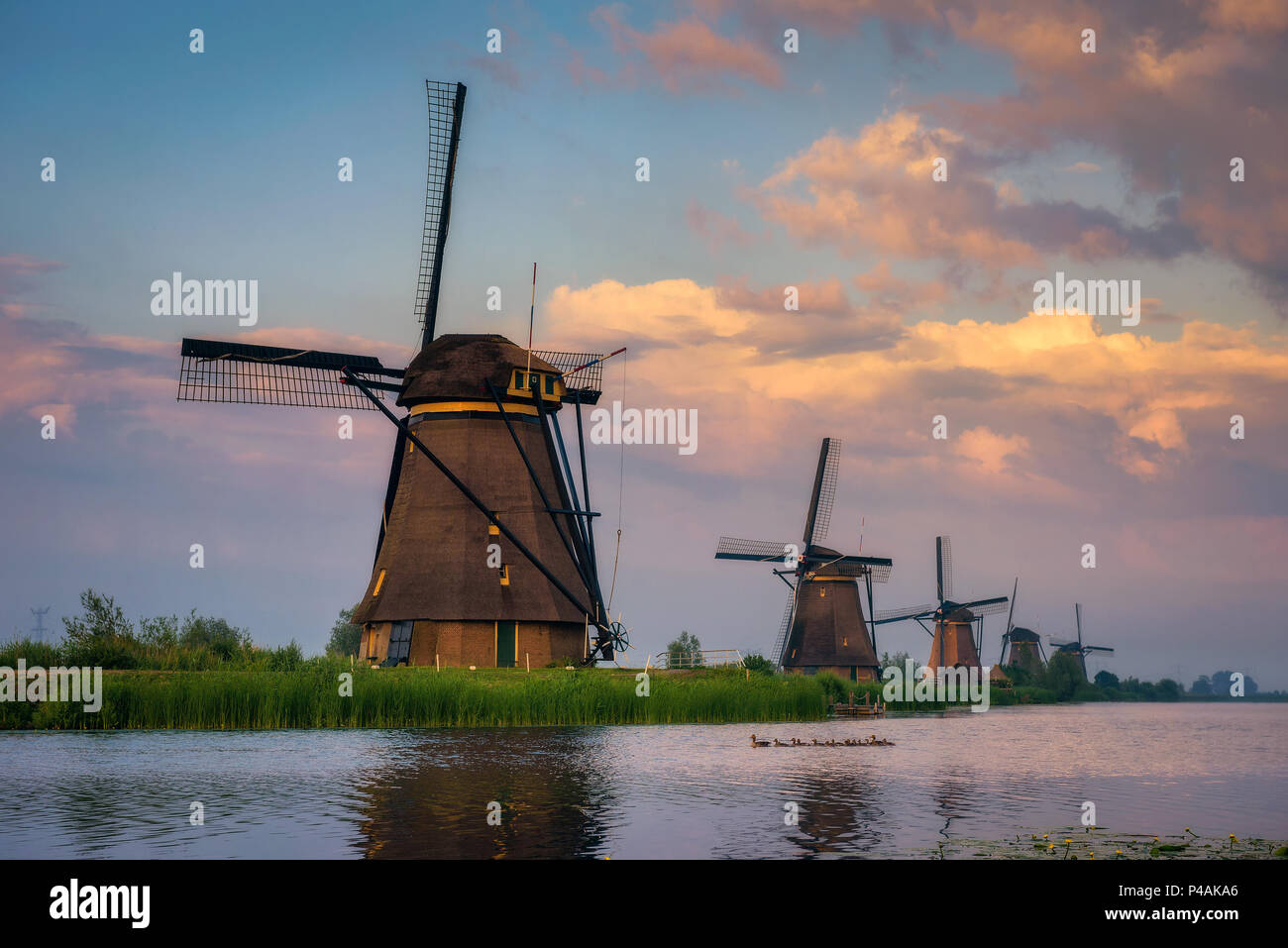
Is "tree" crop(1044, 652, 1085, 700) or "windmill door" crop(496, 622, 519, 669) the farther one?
"tree" crop(1044, 652, 1085, 700)

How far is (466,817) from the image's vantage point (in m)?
15.9

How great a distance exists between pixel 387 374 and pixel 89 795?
99.8 ft

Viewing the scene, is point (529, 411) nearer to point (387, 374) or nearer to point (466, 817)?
point (387, 374)

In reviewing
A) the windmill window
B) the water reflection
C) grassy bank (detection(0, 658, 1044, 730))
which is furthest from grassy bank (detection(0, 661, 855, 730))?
the water reflection

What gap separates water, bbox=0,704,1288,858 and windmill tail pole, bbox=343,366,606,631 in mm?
11331

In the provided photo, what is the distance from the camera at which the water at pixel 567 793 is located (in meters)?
14.2

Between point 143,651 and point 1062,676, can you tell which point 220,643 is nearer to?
point 143,651

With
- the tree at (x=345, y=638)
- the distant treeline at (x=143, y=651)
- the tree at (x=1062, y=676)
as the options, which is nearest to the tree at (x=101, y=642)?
the distant treeline at (x=143, y=651)

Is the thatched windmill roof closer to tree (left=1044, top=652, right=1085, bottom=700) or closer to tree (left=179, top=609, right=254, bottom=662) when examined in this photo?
tree (left=179, top=609, right=254, bottom=662)

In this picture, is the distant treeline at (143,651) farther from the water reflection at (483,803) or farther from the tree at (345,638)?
the tree at (345,638)

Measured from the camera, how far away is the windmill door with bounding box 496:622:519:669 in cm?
4244

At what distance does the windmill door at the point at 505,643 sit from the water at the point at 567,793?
34.9 ft

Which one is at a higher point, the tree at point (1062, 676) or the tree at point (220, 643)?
the tree at point (220, 643)
